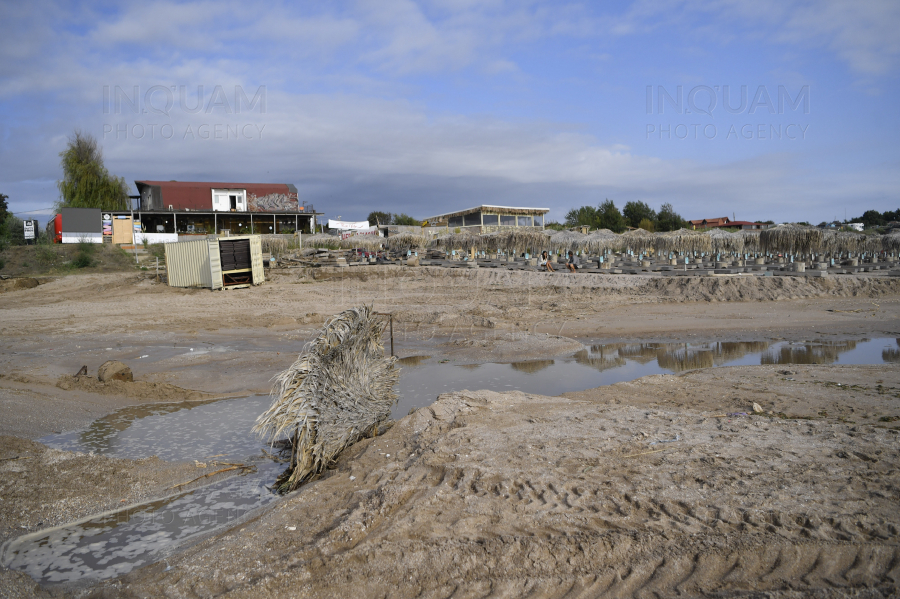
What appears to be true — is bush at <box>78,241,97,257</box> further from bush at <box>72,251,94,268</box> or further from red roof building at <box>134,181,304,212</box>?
red roof building at <box>134,181,304,212</box>

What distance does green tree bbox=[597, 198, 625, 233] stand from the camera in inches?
2212

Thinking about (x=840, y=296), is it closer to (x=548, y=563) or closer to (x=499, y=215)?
(x=548, y=563)

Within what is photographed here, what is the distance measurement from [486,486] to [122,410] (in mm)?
5951

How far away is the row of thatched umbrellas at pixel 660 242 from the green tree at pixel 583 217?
23.9m

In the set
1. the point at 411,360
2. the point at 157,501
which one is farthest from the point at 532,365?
the point at 157,501

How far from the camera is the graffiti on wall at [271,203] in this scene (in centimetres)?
4134

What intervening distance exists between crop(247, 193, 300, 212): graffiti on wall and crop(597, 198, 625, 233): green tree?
33179 millimetres

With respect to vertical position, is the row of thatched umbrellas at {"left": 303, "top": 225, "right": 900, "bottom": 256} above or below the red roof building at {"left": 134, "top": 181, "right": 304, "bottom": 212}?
below

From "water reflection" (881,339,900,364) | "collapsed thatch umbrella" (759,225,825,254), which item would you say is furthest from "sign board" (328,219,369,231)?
"water reflection" (881,339,900,364)

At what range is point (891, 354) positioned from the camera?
32.9ft

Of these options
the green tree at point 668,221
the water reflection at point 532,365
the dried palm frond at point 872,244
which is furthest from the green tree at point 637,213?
the water reflection at point 532,365

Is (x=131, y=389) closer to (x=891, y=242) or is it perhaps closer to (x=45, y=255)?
(x=45, y=255)

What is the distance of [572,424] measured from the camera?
538 cm

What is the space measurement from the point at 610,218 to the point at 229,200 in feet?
131
